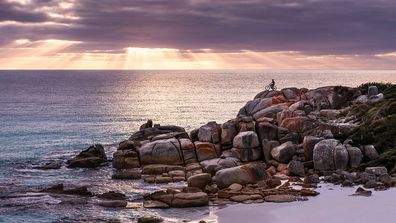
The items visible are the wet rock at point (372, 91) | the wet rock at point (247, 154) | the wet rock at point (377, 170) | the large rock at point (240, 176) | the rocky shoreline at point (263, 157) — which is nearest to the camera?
the rocky shoreline at point (263, 157)

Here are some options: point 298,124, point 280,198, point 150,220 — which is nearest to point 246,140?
point 298,124

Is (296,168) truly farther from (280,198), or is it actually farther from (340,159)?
(280,198)

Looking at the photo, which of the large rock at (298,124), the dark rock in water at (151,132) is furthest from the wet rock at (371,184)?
the dark rock in water at (151,132)

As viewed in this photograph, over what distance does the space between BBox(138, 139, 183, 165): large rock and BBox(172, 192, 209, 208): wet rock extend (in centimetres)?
1208

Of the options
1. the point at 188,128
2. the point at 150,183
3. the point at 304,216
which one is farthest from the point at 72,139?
the point at 304,216

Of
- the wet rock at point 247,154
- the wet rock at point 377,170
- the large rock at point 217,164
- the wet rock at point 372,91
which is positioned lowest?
the large rock at point 217,164

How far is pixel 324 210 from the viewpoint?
27781mm

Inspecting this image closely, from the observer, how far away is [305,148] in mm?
40656

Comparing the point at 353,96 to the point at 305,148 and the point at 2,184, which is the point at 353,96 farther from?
the point at 2,184

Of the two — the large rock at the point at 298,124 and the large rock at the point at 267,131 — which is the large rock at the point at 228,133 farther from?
the large rock at the point at 298,124

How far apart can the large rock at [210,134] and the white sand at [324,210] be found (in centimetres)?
1631

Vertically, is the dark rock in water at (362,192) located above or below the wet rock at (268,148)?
below

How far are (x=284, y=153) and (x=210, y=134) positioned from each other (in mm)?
7770

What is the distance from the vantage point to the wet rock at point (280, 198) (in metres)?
30.5
